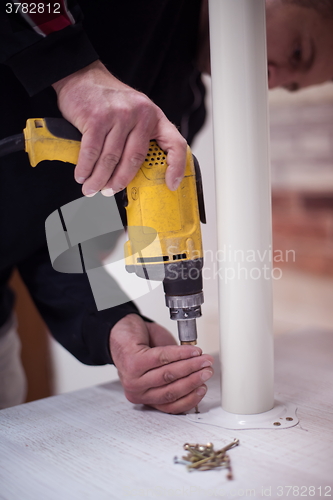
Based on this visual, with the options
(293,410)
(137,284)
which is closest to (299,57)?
(137,284)

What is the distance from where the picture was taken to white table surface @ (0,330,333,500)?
479 mm

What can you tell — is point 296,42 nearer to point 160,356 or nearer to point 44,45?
point 44,45

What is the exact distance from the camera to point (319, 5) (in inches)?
37.0

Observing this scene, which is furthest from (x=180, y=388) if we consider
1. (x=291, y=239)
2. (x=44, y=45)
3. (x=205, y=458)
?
(x=291, y=239)

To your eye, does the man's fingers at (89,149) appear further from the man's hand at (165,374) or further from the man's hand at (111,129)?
the man's hand at (165,374)

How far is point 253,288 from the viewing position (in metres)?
0.61

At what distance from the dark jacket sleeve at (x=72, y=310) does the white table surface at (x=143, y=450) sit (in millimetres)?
89

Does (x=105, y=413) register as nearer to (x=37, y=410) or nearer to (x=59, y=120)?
(x=37, y=410)

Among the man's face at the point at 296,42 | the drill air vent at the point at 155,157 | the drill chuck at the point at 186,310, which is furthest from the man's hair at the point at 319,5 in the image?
the drill chuck at the point at 186,310

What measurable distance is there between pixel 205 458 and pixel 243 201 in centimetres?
31

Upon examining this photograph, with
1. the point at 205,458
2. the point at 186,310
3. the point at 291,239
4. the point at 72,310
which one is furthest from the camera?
the point at 291,239

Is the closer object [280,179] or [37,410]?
[37,410]

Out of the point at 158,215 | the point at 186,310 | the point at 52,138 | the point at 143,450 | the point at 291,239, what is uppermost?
the point at 52,138

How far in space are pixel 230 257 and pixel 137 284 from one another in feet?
0.93
